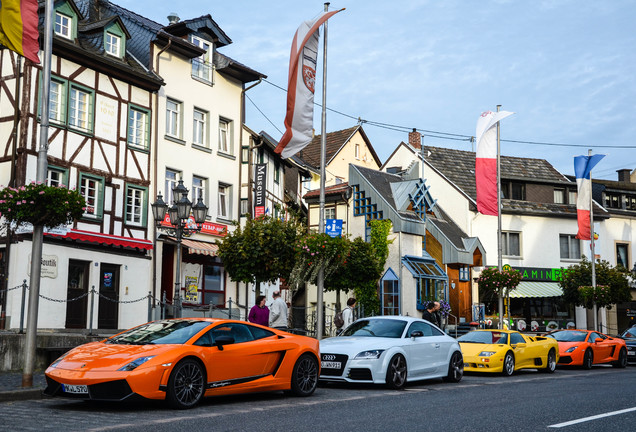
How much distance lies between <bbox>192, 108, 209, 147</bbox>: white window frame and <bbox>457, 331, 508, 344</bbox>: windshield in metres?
15.5

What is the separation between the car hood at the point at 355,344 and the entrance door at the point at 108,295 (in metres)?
13.2

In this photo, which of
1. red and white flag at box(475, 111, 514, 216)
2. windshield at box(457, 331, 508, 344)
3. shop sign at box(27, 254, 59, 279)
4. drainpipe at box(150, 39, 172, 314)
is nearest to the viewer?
windshield at box(457, 331, 508, 344)

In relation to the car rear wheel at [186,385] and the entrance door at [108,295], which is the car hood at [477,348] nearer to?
the car rear wheel at [186,385]

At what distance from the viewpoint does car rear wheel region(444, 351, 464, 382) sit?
15781mm

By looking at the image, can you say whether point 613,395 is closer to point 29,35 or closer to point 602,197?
point 29,35

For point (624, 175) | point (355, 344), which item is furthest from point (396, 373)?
point (624, 175)

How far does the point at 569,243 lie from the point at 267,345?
36507 millimetres

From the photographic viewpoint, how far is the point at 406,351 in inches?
569

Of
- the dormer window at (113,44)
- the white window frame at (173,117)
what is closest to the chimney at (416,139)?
the white window frame at (173,117)

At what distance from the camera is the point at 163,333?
11047 mm

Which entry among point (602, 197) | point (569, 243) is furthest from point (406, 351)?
point (602, 197)

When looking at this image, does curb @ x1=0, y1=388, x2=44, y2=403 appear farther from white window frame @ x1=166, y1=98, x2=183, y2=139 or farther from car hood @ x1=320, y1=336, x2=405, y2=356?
white window frame @ x1=166, y1=98, x2=183, y2=139

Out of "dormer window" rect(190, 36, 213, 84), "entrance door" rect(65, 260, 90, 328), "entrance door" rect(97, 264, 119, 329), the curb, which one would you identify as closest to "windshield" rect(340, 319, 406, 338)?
the curb

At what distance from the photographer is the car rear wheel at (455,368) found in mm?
15781
